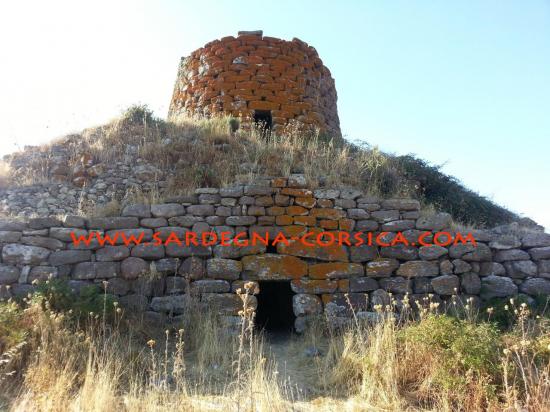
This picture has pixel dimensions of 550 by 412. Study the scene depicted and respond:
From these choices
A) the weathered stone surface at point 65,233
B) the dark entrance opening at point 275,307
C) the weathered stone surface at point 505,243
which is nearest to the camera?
the weathered stone surface at point 65,233

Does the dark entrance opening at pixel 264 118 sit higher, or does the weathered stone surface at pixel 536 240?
the dark entrance opening at pixel 264 118

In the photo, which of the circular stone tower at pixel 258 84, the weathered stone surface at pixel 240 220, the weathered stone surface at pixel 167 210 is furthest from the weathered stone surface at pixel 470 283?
the circular stone tower at pixel 258 84

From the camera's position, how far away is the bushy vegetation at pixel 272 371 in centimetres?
333

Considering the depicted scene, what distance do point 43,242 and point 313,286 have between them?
3.30 meters

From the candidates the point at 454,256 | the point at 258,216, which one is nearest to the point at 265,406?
the point at 258,216

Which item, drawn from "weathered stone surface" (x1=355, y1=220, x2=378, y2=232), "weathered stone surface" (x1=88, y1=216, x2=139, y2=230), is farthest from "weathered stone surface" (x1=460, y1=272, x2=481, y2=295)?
"weathered stone surface" (x1=88, y1=216, x2=139, y2=230)

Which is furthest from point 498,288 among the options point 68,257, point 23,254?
point 23,254

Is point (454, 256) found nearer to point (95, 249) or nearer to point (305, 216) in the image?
point (305, 216)

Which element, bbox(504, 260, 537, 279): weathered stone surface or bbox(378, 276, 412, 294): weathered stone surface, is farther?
bbox(504, 260, 537, 279): weathered stone surface

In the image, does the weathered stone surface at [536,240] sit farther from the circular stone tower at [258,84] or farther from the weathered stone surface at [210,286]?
the circular stone tower at [258,84]

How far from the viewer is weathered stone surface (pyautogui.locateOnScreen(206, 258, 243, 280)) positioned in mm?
5578

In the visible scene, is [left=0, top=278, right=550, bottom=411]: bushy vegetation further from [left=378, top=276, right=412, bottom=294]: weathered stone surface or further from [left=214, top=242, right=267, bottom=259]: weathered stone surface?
[left=214, top=242, right=267, bottom=259]: weathered stone surface

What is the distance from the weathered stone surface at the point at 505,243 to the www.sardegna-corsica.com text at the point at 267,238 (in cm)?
29

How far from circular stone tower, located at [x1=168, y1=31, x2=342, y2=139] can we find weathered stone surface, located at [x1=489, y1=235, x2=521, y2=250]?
14.2ft
